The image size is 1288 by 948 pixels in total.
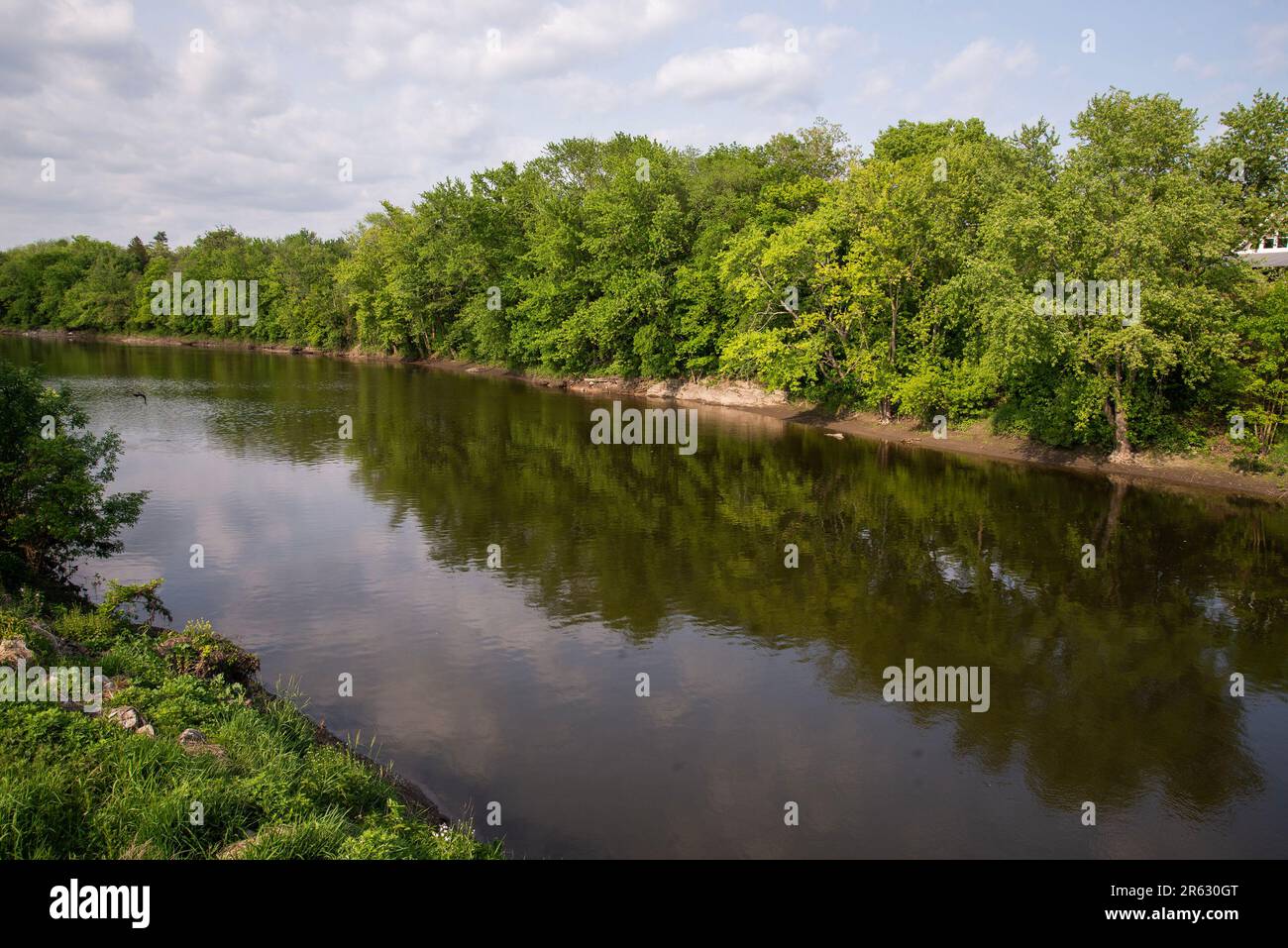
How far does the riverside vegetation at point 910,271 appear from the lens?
31.7 m

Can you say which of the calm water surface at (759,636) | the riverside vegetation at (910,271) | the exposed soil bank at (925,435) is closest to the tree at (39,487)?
the calm water surface at (759,636)

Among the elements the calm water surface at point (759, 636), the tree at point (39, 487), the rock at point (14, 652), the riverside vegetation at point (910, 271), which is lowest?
the calm water surface at point (759, 636)

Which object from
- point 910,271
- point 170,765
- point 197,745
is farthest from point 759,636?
point 910,271

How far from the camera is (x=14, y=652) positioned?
1140 cm

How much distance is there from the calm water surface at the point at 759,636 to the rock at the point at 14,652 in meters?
5.03

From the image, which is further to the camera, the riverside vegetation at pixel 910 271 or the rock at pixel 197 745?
the riverside vegetation at pixel 910 271

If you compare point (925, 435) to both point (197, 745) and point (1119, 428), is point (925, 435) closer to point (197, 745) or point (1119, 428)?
point (1119, 428)

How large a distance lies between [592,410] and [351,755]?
42961 millimetres

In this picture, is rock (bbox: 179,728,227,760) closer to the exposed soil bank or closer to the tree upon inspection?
the tree

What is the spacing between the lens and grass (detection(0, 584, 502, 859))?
830 cm

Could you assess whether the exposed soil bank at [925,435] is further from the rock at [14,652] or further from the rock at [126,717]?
the rock at [14,652]

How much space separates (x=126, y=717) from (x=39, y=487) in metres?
11.3

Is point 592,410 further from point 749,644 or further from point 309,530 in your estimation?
point 749,644

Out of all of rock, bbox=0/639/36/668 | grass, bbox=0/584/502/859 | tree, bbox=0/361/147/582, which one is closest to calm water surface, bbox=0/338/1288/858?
grass, bbox=0/584/502/859
